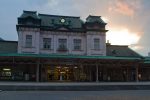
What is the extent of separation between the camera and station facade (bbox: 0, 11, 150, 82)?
3891cm

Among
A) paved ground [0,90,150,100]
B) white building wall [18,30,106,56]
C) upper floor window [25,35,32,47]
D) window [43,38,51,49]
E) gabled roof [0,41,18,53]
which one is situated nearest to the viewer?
paved ground [0,90,150,100]

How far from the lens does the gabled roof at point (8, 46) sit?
4038 cm

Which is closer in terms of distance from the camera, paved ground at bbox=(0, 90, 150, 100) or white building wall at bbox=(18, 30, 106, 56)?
paved ground at bbox=(0, 90, 150, 100)

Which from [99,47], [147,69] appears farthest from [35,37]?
[147,69]

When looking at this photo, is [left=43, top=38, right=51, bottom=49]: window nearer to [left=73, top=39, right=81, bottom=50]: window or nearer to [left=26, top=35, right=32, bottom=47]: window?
[left=26, top=35, right=32, bottom=47]: window

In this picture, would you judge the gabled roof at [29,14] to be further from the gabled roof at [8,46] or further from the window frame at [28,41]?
the gabled roof at [8,46]

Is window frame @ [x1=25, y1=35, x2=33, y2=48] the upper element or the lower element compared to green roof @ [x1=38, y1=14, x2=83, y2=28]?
lower

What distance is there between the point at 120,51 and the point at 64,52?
31.4ft

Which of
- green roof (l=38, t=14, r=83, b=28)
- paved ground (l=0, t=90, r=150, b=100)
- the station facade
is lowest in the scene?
paved ground (l=0, t=90, r=150, b=100)

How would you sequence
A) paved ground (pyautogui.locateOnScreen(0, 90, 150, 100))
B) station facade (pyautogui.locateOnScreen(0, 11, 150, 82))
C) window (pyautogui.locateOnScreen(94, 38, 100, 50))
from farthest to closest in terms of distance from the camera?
1. window (pyautogui.locateOnScreen(94, 38, 100, 50))
2. station facade (pyautogui.locateOnScreen(0, 11, 150, 82))
3. paved ground (pyautogui.locateOnScreen(0, 90, 150, 100))

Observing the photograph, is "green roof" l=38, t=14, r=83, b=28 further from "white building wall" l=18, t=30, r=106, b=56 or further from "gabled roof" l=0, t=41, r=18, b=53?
"gabled roof" l=0, t=41, r=18, b=53

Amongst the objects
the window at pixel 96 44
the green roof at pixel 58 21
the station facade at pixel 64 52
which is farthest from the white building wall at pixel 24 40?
the window at pixel 96 44

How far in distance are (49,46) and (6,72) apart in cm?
708

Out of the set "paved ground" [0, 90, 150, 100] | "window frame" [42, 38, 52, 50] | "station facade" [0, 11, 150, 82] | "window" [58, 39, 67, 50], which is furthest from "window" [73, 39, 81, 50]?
"paved ground" [0, 90, 150, 100]
